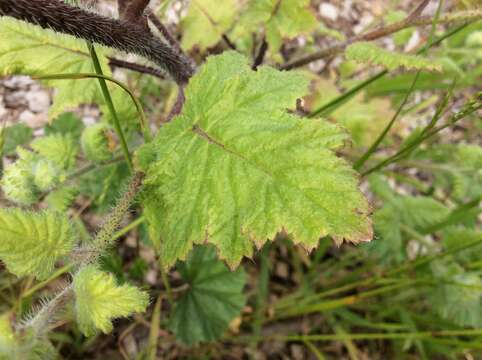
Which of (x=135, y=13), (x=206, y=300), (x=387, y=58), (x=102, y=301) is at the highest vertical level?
(x=135, y=13)

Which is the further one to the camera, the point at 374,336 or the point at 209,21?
the point at 209,21

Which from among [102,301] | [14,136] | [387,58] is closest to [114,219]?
[102,301]

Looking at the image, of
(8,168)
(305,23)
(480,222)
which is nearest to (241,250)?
(8,168)

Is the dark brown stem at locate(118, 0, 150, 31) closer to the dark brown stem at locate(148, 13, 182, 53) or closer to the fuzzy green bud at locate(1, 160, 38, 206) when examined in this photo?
the dark brown stem at locate(148, 13, 182, 53)

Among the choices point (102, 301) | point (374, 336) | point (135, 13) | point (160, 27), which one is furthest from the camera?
point (374, 336)

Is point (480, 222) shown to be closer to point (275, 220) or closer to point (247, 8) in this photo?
point (247, 8)

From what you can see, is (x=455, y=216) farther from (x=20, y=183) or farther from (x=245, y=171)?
(x=20, y=183)
